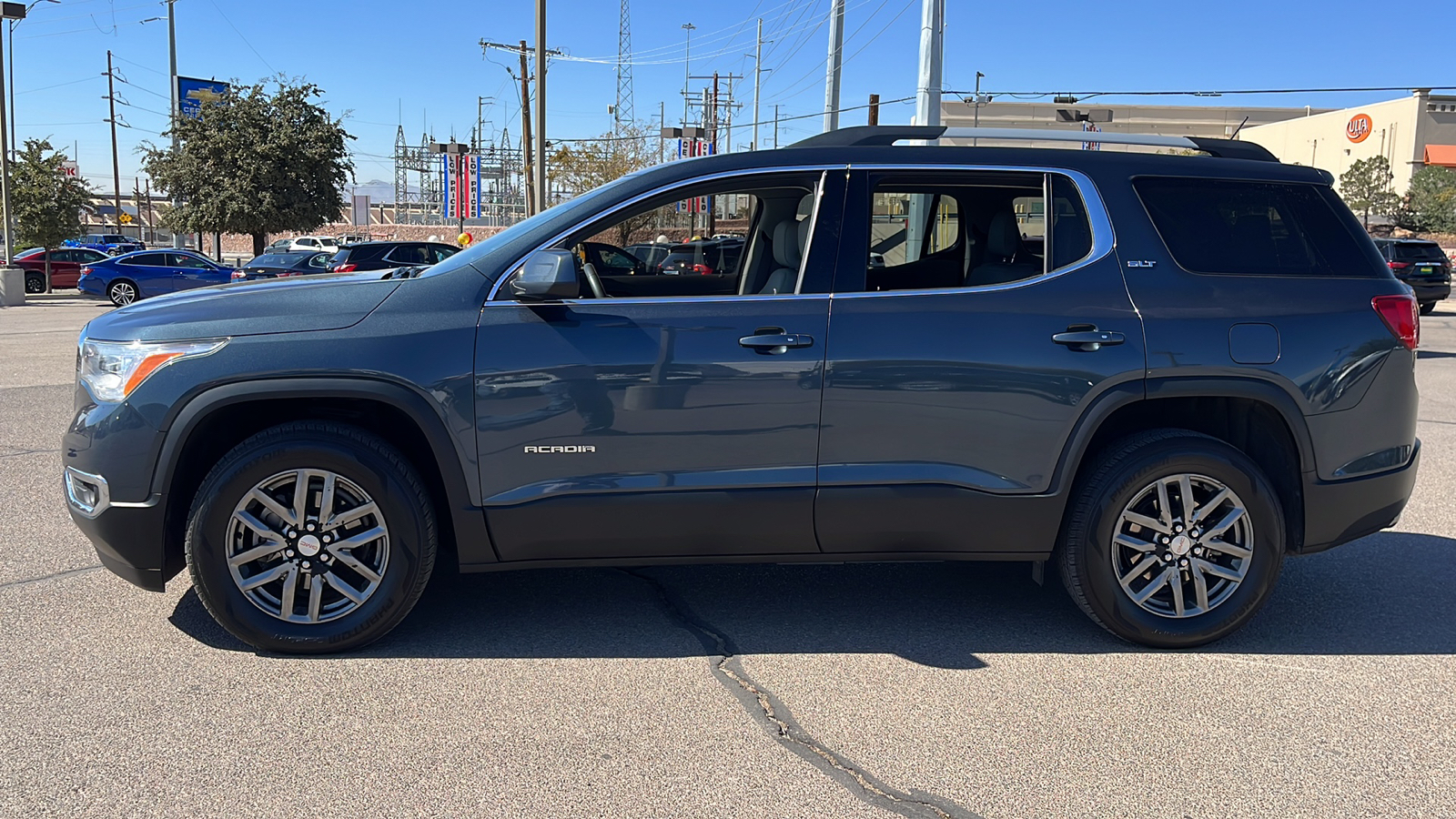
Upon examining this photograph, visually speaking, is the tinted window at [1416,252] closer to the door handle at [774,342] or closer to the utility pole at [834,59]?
the utility pole at [834,59]

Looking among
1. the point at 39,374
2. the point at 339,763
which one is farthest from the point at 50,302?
the point at 339,763

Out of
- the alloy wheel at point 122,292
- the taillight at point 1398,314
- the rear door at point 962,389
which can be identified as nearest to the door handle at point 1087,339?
the rear door at point 962,389

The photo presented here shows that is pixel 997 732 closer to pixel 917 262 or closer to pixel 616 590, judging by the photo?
pixel 616 590

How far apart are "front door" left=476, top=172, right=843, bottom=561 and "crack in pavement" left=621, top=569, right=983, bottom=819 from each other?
0.44 m

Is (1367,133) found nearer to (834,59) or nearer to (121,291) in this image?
(834,59)

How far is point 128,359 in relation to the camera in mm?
3975

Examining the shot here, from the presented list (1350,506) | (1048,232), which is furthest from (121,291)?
(1350,506)

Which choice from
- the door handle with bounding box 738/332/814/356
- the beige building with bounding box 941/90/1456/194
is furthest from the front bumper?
the beige building with bounding box 941/90/1456/194

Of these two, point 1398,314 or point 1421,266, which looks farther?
point 1421,266

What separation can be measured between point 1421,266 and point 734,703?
2673cm

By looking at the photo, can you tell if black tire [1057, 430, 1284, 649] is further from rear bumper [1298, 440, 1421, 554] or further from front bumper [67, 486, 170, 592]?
front bumper [67, 486, 170, 592]

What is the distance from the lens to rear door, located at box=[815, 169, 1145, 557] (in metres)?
4.08

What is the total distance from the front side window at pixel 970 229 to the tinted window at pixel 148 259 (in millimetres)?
27297

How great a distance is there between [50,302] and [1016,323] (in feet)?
104
